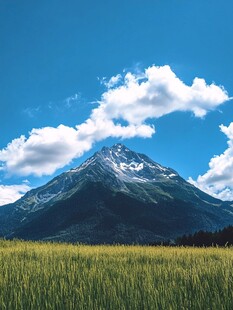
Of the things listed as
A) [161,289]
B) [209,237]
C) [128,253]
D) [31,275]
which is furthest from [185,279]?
[209,237]

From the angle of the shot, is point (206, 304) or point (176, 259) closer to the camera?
point (206, 304)

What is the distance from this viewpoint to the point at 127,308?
20.3 feet

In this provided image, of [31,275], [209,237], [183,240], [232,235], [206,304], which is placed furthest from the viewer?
[183,240]

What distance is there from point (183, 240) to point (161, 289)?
97.7 m

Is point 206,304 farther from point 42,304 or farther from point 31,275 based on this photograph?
point 31,275

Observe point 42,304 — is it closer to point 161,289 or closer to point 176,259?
point 161,289

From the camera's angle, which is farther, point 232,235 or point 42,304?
point 232,235

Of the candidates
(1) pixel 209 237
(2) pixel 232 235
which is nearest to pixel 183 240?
(1) pixel 209 237

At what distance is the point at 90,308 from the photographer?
5750 millimetres

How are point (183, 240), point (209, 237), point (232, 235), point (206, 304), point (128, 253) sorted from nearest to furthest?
point (206, 304) → point (128, 253) → point (232, 235) → point (209, 237) → point (183, 240)

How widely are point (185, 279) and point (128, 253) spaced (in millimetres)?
7390

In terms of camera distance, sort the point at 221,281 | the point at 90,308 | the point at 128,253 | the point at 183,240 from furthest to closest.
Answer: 1. the point at 183,240
2. the point at 128,253
3. the point at 221,281
4. the point at 90,308

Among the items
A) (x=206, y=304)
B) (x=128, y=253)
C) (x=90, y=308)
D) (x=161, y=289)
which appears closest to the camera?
(x=90, y=308)

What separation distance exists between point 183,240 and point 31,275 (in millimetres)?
95988
